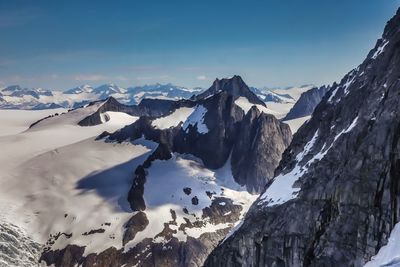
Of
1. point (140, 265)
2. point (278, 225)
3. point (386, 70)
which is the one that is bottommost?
point (140, 265)

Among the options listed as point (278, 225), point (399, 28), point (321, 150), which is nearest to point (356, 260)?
point (278, 225)

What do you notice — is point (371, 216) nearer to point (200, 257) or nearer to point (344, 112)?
point (344, 112)

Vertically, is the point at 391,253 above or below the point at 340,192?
below

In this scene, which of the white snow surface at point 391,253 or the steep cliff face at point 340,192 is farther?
the steep cliff face at point 340,192

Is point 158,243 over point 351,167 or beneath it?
beneath

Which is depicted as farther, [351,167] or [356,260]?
[351,167]
